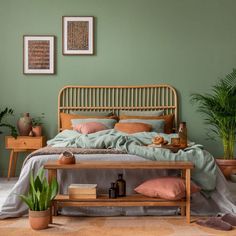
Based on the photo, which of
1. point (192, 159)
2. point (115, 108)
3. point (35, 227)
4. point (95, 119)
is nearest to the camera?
point (35, 227)

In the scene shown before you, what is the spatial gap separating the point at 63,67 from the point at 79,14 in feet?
2.65

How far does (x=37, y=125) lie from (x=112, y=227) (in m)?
3.15

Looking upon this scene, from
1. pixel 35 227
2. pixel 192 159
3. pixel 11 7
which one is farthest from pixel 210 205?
pixel 11 7

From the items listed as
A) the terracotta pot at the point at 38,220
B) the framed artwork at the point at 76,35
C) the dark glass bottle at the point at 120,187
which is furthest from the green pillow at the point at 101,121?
the terracotta pot at the point at 38,220

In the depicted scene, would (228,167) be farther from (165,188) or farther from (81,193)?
(81,193)

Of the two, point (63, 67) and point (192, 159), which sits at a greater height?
point (63, 67)

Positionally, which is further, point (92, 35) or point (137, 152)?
point (92, 35)

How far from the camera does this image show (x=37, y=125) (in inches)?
264

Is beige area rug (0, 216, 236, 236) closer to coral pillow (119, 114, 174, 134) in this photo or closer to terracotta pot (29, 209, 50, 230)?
terracotta pot (29, 209, 50, 230)

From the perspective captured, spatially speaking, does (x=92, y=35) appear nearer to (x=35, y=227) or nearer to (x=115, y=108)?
(x=115, y=108)

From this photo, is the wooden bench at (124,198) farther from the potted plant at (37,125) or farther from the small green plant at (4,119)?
the potted plant at (37,125)

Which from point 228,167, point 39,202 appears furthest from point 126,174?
point 228,167

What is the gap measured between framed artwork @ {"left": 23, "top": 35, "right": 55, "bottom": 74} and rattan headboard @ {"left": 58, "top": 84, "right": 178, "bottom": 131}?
433mm

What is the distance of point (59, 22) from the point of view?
22.2 ft
